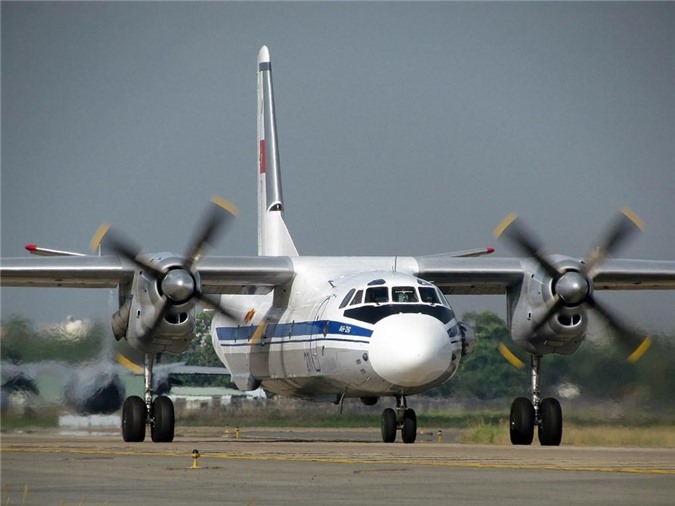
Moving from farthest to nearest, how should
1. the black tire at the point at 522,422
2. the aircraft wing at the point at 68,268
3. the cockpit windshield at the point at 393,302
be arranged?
the black tire at the point at 522,422 < the aircraft wing at the point at 68,268 < the cockpit windshield at the point at 393,302

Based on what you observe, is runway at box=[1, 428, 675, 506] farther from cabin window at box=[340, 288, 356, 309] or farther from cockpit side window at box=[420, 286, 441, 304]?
cabin window at box=[340, 288, 356, 309]

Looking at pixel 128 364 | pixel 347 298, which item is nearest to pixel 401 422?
pixel 347 298

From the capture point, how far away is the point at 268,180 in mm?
29703

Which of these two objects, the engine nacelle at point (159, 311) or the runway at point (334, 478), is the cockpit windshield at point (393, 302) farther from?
the runway at point (334, 478)

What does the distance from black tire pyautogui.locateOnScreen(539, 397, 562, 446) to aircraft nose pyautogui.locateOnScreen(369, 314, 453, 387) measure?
3.65m

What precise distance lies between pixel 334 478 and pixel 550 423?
10810mm

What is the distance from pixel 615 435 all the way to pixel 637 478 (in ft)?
39.1

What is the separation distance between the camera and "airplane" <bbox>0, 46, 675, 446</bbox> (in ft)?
66.9

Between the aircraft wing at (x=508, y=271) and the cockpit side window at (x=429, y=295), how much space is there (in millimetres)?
3053

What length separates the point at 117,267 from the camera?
73.8 ft

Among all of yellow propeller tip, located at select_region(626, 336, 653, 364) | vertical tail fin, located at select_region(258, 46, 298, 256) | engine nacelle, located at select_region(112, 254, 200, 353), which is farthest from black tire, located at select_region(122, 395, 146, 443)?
yellow propeller tip, located at select_region(626, 336, 653, 364)

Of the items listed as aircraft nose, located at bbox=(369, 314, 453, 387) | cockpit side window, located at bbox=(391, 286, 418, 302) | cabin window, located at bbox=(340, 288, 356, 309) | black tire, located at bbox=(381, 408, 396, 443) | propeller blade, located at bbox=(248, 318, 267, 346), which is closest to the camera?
aircraft nose, located at bbox=(369, 314, 453, 387)

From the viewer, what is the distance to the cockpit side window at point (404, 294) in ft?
67.8

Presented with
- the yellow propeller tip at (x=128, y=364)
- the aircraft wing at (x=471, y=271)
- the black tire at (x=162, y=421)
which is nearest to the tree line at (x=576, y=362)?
the yellow propeller tip at (x=128, y=364)
